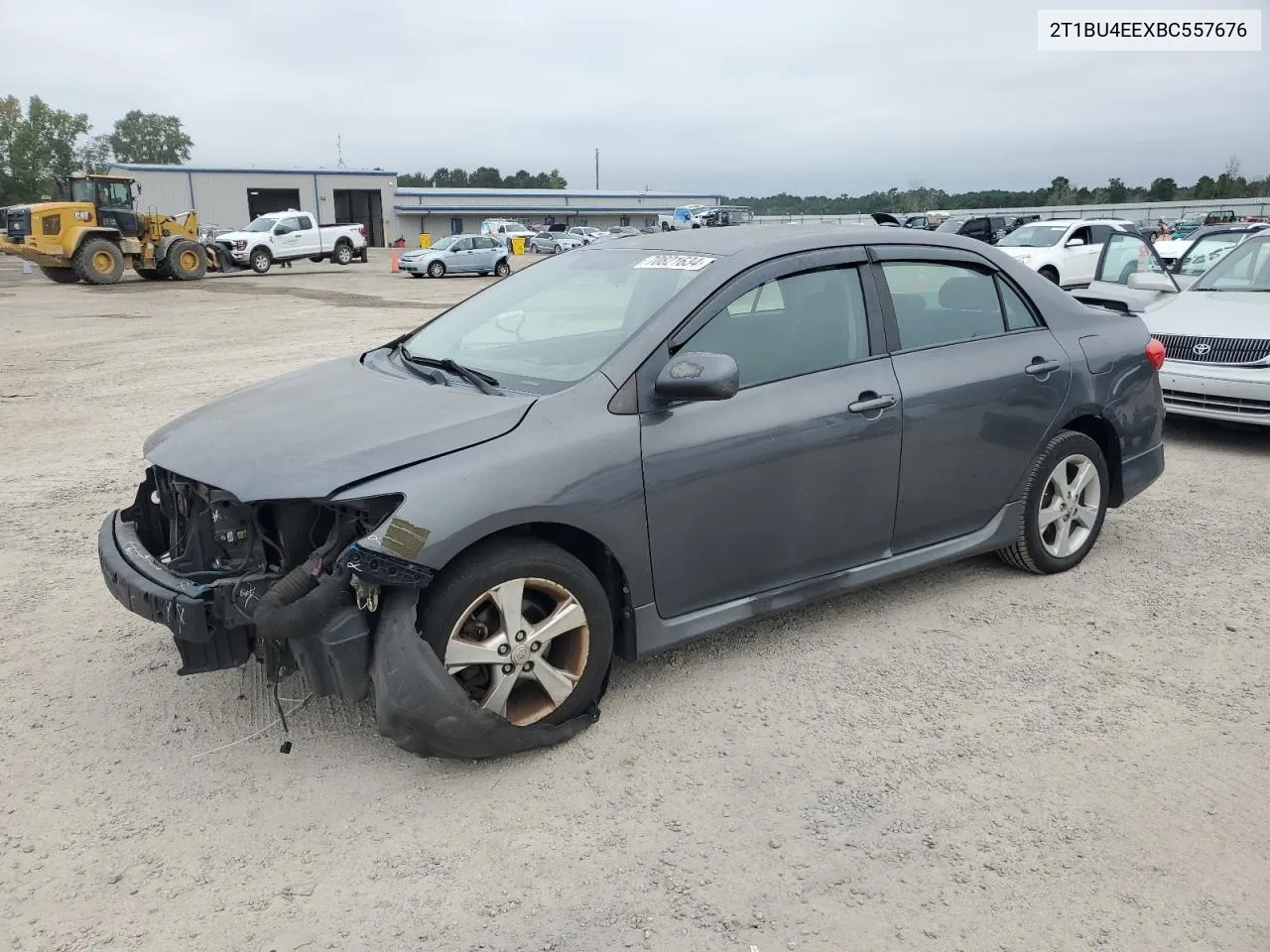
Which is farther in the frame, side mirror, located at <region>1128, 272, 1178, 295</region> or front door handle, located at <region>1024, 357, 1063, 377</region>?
side mirror, located at <region>1128, 272, 1178, 295</region>

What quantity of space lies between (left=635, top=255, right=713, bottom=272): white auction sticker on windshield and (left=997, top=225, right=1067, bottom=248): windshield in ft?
58.4

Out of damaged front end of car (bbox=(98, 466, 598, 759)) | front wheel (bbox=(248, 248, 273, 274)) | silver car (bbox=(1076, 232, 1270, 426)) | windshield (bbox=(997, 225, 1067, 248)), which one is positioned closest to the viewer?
damaged front end of car (bbox=(98, 466, 598, 759))

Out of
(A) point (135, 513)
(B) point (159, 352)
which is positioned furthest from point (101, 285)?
(A) point (135, 513)

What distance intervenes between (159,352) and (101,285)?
17.1 metres

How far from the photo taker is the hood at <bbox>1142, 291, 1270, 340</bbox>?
24.1 feet

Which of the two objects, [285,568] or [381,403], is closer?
[285,568]

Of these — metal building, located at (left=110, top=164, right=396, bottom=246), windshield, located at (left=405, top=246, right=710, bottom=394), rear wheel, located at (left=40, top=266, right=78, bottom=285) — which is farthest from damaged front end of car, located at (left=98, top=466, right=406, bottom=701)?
metal building, located at (left=110, top=164, right=396, bottom=246)

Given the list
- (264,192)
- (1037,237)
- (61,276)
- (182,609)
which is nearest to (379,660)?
(182,609)

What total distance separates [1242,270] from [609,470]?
25.0ft

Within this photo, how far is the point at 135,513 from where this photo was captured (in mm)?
3723

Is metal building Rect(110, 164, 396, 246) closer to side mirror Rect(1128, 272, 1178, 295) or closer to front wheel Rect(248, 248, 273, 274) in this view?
front wheel Rect(248, 248, 273, 274)

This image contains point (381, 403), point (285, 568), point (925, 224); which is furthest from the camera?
point (925, 224)

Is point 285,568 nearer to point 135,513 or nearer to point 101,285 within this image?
point 135,513

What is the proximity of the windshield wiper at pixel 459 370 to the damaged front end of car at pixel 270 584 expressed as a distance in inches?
29.8
